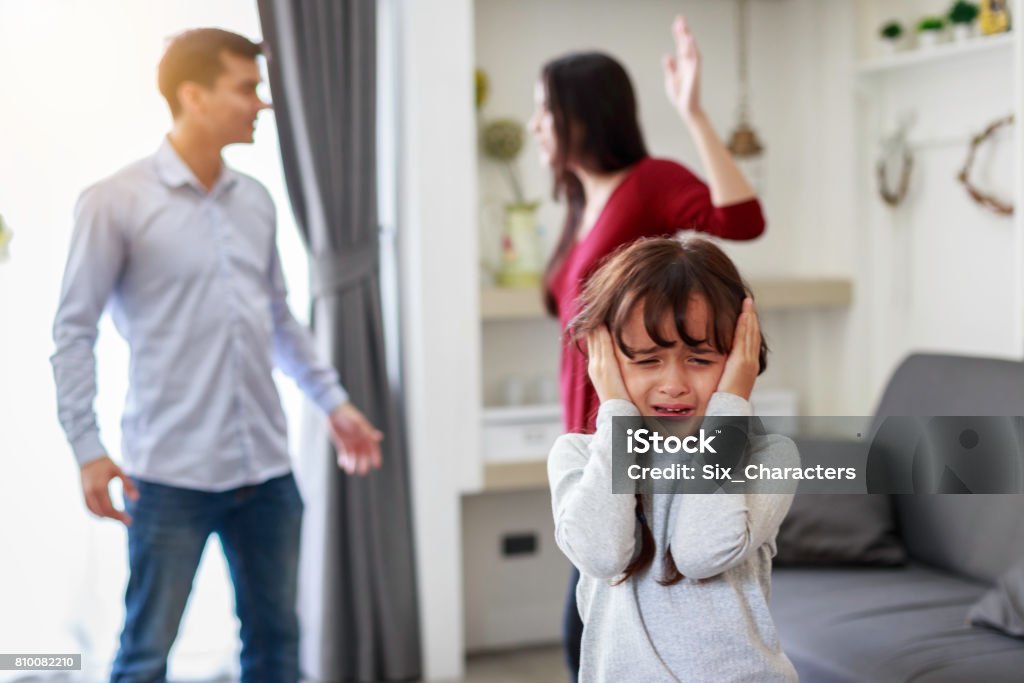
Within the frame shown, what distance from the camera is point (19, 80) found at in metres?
1.90

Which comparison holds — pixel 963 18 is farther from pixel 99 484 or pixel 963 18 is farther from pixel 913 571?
pixel 99 484

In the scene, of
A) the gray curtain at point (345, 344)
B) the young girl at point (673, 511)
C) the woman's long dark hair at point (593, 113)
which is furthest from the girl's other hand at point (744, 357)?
the gray curtain at point (345, 344)

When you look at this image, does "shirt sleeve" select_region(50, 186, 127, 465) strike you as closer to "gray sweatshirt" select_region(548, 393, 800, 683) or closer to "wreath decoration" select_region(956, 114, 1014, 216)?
"gray sweatshirt" select_region(548, 393, 800, 683)

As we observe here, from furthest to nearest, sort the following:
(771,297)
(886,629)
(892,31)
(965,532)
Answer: (771,297) < (892,31) < (965,532) < (886,629)

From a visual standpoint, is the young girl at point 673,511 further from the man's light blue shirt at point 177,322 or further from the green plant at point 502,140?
the green plant at point 502,140

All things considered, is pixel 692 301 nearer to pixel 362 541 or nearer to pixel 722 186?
pixel 722 186

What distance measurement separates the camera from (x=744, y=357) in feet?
3.98

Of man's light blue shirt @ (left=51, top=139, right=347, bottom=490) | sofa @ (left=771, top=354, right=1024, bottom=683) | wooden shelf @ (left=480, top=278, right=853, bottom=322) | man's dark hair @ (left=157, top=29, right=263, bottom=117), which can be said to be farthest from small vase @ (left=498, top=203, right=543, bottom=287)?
man's dark hair @ (left=157, top=29, right=263, bottom=117)

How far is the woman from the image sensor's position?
1912 mm

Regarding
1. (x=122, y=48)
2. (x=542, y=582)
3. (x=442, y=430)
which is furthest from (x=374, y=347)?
(x=122, y=48)

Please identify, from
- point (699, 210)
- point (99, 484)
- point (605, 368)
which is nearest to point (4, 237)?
point (99, 484)

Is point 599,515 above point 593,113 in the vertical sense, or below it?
below

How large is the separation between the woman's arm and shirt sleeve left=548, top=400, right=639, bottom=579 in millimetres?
820

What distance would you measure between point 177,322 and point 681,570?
94 centimetres
